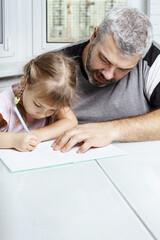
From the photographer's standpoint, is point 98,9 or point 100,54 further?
point 98,9

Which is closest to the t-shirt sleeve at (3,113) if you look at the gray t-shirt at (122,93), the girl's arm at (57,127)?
the girl's arm at (57,127)

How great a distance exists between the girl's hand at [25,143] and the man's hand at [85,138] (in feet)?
0.25

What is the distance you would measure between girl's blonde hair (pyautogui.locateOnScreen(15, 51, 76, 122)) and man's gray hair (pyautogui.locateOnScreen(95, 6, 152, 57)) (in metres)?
0.24

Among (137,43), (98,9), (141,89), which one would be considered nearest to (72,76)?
(137,43)

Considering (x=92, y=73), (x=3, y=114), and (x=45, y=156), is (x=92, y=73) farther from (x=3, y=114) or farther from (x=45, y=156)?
(x=45, y=156)

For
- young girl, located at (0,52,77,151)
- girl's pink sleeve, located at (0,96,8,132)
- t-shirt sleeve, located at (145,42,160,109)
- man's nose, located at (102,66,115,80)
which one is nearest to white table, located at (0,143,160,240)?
young girl, located at (0,52,77,151)

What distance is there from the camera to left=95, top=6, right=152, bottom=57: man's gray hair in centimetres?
128

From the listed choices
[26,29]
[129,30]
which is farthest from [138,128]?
[26,29]

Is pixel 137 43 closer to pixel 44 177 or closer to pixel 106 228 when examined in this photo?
pixel 44 177

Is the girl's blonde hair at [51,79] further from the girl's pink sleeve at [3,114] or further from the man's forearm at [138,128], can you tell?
the man's forearm at [138,128]

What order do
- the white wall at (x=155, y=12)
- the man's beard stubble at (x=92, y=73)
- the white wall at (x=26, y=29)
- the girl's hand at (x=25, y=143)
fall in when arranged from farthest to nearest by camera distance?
the white wall at (x=155, y=12) < the white wall at (x=26, y=29) < the man's beard stubble at (x=92, y=73) < the girl's hand at (x=25, y=143)

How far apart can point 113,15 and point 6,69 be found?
2.99 ft

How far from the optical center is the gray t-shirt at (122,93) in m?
1.51

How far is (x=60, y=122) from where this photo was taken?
1.34 metres
